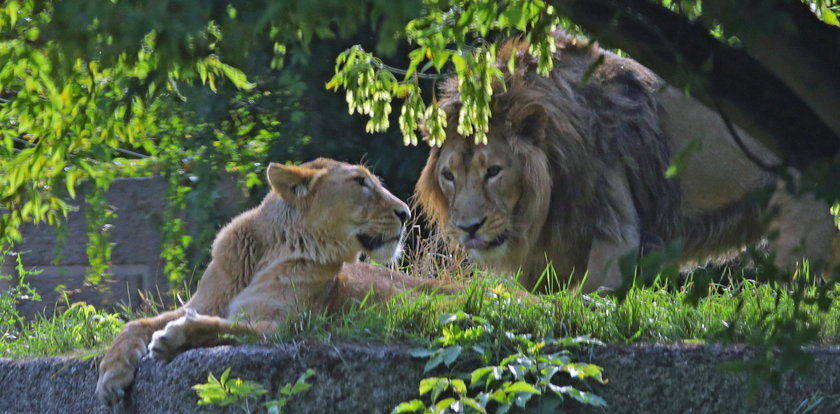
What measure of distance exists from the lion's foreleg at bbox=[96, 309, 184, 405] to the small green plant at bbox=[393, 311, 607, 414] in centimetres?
119

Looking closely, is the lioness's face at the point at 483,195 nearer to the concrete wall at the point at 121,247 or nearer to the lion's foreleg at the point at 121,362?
the lion's foreleg at the point at 121,362

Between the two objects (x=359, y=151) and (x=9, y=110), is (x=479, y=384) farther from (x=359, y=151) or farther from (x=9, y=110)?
(x=359, y=151)

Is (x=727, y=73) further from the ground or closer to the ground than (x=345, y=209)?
further from the ground

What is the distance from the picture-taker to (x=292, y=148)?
853 cm

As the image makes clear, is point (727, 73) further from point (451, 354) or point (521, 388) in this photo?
point (451, 354)

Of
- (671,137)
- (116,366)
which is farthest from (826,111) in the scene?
(671,137)

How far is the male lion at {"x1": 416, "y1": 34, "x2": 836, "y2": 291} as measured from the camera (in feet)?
22.6

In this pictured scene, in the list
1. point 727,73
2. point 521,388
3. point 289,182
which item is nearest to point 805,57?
point 727,73

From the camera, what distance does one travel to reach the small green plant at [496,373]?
14.2 feet

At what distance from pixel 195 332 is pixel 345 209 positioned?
3.39 ft

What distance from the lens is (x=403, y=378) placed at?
4547 mm

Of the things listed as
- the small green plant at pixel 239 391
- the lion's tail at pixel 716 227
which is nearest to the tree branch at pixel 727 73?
the small green plant at pixel 239 391

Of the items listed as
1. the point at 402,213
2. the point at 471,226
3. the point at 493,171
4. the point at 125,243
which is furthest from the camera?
the point at 125,243

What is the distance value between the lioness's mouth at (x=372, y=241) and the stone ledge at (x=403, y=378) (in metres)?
0.97
